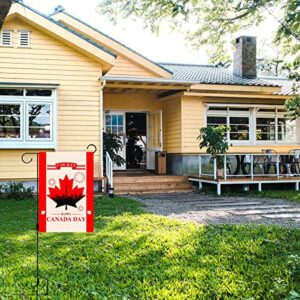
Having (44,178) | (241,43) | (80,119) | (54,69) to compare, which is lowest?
(44,178)

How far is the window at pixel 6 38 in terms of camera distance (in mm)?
11945

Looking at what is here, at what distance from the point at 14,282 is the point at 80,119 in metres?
8.57

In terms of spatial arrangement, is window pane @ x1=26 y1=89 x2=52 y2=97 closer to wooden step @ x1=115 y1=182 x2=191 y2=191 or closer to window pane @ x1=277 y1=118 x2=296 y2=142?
wooden step @ x1=115 y1=182 x2=191 y2=191

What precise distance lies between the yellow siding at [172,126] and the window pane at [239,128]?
2.13m

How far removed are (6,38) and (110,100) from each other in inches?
194

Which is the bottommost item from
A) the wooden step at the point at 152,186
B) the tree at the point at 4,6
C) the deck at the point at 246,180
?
the wooden step at the point at 152,186

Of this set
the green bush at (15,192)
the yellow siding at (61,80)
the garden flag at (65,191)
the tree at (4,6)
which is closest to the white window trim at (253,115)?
the yellow siding at (61,80)

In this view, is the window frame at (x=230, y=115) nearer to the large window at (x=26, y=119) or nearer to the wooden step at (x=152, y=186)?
the wooden step at (x=152, y=186)

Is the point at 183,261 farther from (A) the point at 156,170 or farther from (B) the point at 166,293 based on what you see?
(A) the point at 156,170

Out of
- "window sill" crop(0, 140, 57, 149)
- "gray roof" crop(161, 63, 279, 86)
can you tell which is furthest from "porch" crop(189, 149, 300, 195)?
"window sill" crop(0, 140, 57, 149)

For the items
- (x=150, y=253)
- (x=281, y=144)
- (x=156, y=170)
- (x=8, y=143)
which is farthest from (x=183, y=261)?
(x=281, y=144)

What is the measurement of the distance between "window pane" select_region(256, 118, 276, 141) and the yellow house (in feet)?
0.13

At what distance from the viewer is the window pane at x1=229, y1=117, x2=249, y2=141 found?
52.3 feet

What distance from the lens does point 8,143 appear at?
11.8m
